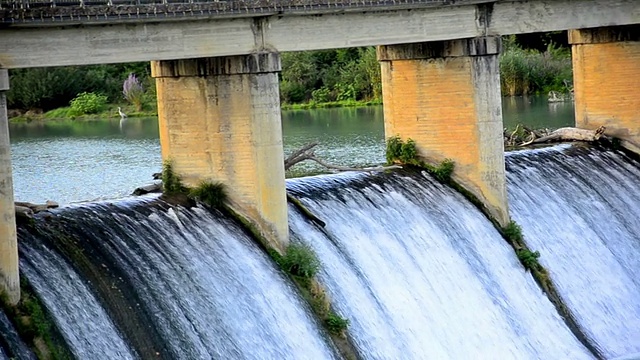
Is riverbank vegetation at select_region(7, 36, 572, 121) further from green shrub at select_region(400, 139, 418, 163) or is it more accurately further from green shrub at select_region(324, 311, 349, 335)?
green shrub at select_region(324, 311, 349, 335)

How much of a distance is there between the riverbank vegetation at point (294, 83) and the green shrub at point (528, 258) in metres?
29.0

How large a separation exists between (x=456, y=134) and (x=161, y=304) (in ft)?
37.8

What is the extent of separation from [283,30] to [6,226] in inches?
324

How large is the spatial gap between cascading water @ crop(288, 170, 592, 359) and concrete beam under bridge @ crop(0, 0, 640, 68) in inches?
125

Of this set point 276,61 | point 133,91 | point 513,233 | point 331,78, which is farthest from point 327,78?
point 276,61

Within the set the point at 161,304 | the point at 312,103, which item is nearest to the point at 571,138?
the point at 161,304

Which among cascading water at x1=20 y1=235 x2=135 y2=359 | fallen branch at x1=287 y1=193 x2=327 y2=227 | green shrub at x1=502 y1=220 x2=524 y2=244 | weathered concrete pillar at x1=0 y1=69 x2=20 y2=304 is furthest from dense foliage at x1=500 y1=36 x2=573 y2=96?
weathered concrete pillar at x1=0 y1=69 x2=20 y2=304

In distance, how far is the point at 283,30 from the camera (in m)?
26.9

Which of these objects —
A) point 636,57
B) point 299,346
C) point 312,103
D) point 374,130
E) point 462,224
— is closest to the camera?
point 299,346

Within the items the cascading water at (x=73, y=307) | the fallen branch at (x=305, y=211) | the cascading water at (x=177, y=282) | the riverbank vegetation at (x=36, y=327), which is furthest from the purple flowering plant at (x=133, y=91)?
the riverbank vegetation at (x=36, y=327)

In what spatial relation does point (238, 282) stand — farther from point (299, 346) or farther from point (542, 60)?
point (542, 60)

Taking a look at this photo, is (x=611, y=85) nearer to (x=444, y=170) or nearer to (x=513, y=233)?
(x=444, y=170)

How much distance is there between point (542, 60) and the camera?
224ft

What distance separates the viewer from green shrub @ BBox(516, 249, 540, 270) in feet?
99.5
